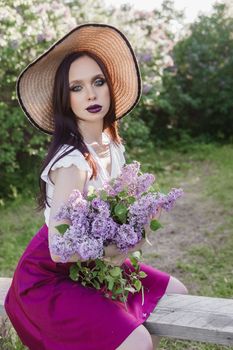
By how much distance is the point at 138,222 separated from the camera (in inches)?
81.0

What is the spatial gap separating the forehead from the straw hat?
68mm

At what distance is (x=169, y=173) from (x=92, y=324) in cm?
518

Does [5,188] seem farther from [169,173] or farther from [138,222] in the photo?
[138,222]

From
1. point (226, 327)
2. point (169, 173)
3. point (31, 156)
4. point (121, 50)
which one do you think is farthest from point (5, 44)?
point (226, 327)

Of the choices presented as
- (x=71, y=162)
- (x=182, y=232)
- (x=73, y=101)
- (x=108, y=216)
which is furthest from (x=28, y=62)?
(x=108, y=216)

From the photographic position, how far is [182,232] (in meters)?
5.06

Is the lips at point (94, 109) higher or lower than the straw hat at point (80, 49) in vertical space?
lower

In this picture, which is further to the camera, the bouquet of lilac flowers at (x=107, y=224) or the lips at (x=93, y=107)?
the lips at (x=93, y=107)

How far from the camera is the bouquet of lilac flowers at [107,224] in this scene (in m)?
1.95

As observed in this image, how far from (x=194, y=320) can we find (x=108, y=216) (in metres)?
0.59

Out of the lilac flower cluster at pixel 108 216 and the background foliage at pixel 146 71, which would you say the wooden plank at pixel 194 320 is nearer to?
the lilac flower cluster at pixel 108 216

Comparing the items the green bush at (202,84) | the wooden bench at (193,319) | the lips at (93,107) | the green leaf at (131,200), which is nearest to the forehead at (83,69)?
the lips at (93,107)

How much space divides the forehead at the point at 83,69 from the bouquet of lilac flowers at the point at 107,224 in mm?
420

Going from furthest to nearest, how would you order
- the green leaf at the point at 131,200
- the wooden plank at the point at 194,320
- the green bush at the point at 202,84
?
the green bush at the point at 202,84
the wooden plank at the point at 194,320
the green leaf at the point at 131,200
